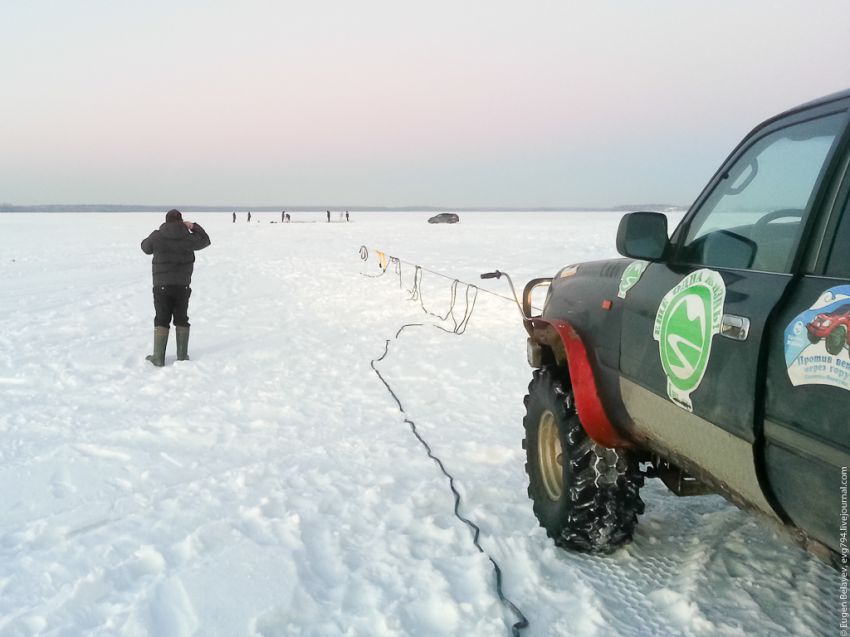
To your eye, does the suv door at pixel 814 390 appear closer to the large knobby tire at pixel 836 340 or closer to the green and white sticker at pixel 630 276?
the large knobby tire at pixel 836 340

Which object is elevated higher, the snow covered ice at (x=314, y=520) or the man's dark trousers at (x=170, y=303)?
the man's dark trousers at (x=170, y=303)

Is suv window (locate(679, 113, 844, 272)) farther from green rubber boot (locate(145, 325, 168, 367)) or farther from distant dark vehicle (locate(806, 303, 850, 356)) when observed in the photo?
green rubber boot (locate(145, 325, 168, 367))

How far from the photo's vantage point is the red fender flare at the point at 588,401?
294cm

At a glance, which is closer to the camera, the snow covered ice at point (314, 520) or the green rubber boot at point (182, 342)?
the snow covered ice at point (314, 520)

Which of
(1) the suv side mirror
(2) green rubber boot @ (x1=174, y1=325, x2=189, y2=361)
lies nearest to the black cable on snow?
(1) the suv side mirror

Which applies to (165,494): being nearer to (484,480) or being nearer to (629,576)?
(484,480)

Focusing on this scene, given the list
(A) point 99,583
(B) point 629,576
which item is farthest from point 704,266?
(A) point 99,583

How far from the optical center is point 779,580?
9.60ft

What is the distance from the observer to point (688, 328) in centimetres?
222

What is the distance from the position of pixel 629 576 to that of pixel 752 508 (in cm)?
112

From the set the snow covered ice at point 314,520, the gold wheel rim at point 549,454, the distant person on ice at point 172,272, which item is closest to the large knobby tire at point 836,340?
the snow covered ice at point 314,520

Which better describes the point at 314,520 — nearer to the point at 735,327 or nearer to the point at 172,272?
the point at 735,327

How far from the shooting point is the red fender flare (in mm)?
2943

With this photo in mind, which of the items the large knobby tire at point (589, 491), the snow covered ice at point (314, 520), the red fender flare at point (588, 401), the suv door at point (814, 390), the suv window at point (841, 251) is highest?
the suv window at point (841, 251)
